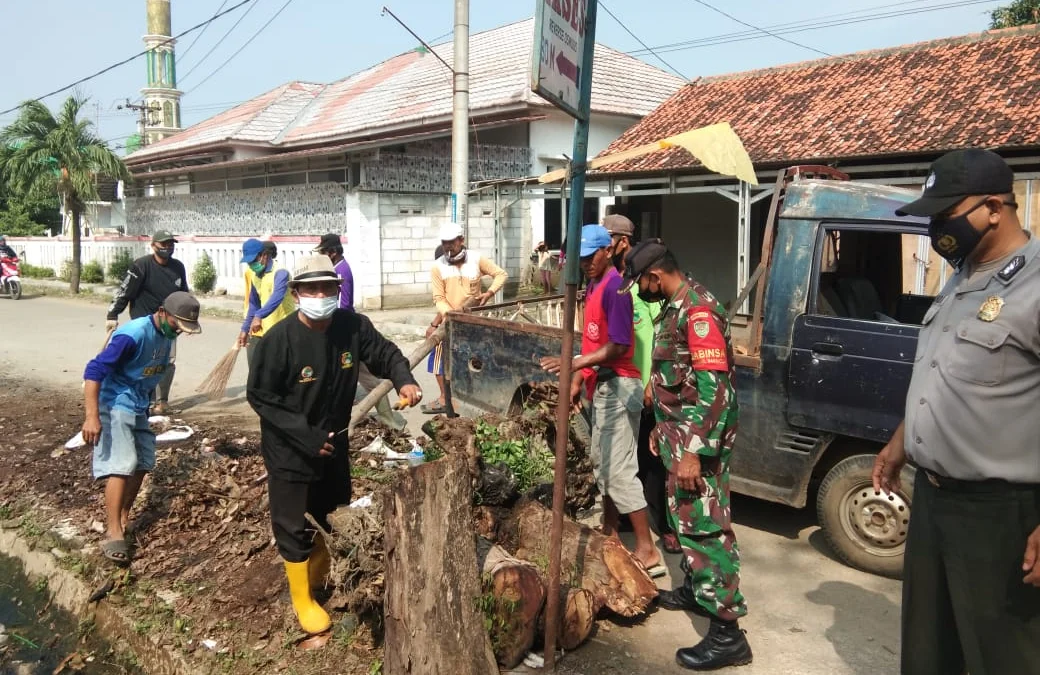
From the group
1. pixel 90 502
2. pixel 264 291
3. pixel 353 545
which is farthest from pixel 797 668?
pixel 264 291

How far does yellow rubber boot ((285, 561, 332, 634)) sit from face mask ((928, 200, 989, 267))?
2804mm

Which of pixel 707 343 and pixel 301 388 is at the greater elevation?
pixel 707 343

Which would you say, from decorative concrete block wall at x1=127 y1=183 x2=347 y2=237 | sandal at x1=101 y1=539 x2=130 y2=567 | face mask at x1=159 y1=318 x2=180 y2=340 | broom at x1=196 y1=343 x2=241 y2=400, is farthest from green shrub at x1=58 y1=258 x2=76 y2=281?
sandal at x1=101 y1=539 x2=130 y2=567

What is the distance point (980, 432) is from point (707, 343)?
3.83 ft

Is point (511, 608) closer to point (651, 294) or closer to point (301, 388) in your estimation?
point (301, 388)

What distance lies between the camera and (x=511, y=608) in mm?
3213

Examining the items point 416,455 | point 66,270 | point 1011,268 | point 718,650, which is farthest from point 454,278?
point 66,270

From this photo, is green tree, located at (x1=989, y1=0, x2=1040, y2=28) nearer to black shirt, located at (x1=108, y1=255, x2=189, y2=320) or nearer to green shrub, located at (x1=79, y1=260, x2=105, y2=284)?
black shirt, located at (x1=108, y1=255, x2=189, y2=320)

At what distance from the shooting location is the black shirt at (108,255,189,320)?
714 cm

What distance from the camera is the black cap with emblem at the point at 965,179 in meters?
2.20

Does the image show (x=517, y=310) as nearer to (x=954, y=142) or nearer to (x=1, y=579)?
(x=1, y=579)

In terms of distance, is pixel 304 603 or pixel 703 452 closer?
pixel 703 452

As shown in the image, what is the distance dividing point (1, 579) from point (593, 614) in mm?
3664

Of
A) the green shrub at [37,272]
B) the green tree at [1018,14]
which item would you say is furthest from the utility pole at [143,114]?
the green tree at [1018,14]
